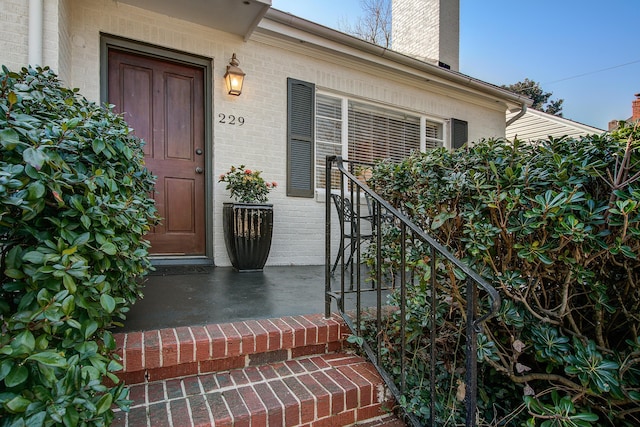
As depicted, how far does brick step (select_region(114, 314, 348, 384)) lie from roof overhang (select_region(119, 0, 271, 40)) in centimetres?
291

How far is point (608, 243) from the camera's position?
1162mm

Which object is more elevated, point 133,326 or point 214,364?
point 133,326

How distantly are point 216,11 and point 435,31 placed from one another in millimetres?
4972

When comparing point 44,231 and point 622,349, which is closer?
point 44,231

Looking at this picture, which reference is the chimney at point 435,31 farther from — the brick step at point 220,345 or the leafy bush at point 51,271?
the leafy bush at point 51,271

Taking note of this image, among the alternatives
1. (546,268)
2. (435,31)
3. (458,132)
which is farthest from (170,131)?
(435,31)

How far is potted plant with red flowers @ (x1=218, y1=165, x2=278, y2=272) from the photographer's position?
3193 mm

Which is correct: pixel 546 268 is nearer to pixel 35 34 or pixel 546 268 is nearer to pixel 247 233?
pixel 247 233

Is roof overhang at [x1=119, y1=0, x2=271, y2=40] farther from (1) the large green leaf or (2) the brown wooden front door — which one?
(1) the large green leaf

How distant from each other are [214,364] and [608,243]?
5.48 feet

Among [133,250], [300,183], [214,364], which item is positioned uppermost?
[300,183]

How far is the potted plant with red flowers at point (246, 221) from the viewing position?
10.5 feet

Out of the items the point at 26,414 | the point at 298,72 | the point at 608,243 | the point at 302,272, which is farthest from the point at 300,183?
the point at 26,414

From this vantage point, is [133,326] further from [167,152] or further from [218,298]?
[167,152]
